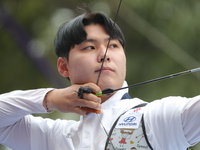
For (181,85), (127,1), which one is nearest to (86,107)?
(181,85)

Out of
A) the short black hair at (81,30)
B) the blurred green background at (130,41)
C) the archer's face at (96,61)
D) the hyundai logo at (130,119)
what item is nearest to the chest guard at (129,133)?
the hyundai logo at (130,119)

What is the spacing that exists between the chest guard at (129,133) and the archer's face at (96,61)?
11 centimetres

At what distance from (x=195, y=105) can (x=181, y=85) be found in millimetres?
1398

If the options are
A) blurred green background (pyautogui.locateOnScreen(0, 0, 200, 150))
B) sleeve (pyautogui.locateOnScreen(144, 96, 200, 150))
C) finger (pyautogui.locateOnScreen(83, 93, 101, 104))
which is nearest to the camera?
sleeve (pyautogui.locateOnScreen(144, 96, 200, 150))

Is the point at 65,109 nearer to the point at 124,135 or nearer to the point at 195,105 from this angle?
the point at 124,135

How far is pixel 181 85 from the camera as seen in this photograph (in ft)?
6.96

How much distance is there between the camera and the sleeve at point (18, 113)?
0.98 metres

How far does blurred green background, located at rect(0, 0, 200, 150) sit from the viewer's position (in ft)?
7.18

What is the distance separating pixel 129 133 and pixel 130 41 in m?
1.52

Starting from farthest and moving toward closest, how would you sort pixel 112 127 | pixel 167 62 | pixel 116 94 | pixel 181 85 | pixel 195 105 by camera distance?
pixel 167 62
pixel 181 85
pixel 116 94
pixel 112 127
pixel 195 105

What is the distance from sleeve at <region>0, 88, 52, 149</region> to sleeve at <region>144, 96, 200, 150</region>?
0.92 ft

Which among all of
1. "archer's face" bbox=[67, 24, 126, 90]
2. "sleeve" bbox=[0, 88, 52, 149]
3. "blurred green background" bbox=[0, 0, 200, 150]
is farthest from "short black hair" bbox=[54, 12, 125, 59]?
"blurred green background" bbox=[0, 0, 200, 150]

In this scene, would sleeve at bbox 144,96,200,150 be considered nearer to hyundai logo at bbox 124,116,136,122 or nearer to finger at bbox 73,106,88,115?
hyundai logo at bbox 124,116,136,122

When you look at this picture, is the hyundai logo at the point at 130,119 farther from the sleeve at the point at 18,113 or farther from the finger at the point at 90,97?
the sleeve at the point at 18,113
